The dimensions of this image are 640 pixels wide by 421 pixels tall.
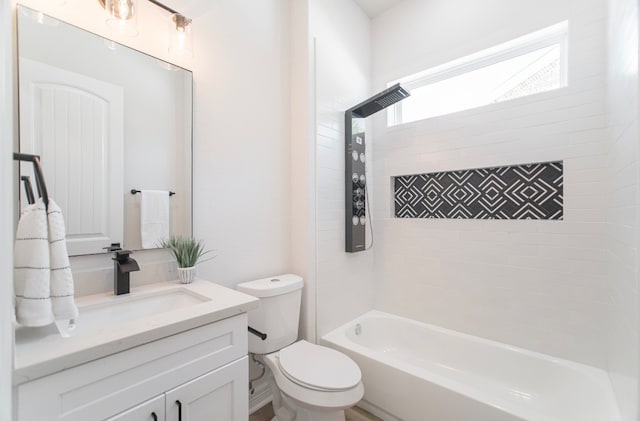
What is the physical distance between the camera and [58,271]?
827mm

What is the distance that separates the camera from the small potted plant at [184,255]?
136 centimetres

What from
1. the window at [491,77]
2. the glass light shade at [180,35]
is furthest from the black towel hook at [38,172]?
the window at [491,77]

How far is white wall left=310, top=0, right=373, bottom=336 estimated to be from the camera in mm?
1965

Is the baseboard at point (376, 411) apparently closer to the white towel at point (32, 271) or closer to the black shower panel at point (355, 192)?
the black shower panel at point (355, 192)

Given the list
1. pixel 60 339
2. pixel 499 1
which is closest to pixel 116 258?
pixel 60 339

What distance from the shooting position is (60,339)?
30.9 inches

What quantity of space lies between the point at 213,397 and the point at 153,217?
850 mm

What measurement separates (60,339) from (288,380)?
0.96 metres

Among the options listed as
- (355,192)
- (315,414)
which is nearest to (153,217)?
(315,414)

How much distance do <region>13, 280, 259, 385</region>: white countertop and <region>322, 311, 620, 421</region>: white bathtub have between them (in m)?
1.05

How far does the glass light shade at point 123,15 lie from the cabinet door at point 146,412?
4.96ft

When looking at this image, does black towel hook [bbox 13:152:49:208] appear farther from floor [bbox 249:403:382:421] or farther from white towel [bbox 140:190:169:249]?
floor [bbox 249:403:382:421]

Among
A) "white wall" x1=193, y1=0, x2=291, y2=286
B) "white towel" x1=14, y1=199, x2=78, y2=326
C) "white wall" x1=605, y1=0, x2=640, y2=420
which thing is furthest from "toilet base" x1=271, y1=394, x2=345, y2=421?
"white wall" x1=605, y1=0, x2=640, y2=420

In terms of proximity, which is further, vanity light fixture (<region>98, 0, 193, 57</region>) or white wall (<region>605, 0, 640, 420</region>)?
vanity light fixture (<region>98, 0, 193, 57</region>)
